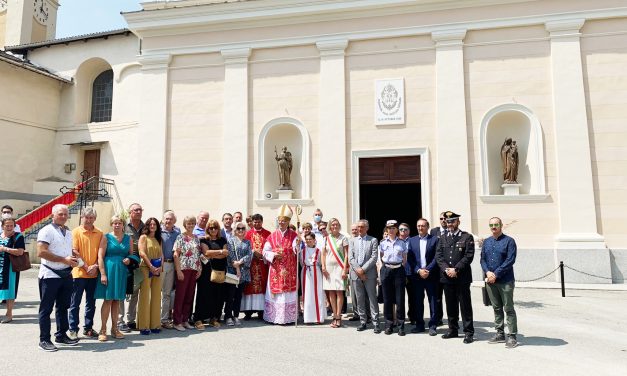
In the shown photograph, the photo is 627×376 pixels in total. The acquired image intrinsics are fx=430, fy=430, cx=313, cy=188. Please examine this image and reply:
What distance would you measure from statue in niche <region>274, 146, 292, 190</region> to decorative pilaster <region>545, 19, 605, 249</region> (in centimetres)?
798

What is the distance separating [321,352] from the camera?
220 inches

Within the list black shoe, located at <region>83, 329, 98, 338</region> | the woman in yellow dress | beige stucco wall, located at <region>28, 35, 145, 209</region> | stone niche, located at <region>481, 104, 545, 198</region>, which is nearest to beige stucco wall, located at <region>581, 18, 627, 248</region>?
stone niche, located at <region>481, 104, 545, 198</region>

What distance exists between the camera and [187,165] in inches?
578

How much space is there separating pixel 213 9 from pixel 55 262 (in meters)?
11.5

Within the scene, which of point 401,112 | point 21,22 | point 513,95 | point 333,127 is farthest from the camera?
point 21,22

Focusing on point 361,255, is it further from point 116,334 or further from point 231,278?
point 116,334

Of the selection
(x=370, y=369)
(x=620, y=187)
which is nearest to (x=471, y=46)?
(x=620, y=187)

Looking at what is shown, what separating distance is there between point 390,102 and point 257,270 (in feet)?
26.0

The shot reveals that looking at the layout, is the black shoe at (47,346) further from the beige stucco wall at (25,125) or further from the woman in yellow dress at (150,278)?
the beige stucco wall at (25,125)

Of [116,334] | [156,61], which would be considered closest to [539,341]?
[116,334]

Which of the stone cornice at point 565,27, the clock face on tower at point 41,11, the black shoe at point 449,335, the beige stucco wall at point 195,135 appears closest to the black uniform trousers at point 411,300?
the black shoe at point 449,335

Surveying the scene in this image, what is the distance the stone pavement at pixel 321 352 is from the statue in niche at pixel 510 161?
5751mm

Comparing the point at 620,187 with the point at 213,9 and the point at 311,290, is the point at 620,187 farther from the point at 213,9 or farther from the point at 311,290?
the point at 213,9

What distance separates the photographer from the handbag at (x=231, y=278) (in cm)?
697
